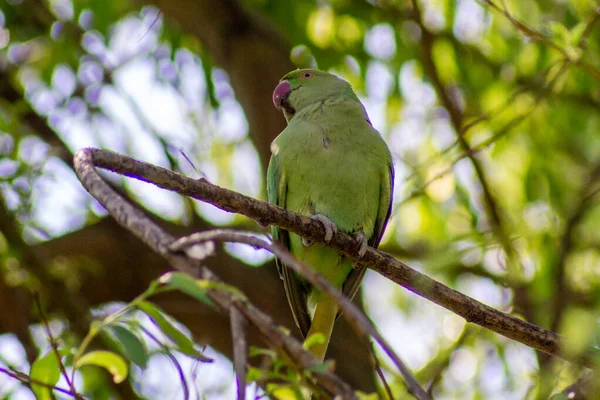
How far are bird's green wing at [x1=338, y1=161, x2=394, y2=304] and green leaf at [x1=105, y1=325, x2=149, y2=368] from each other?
2214mm

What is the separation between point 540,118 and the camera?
5117 millimetres

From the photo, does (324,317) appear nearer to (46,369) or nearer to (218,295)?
(46,369)

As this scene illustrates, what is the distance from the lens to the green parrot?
3559 mm

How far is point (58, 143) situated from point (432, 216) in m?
2.43

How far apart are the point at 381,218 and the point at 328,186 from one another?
457 mm

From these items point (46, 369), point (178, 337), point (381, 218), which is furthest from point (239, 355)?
point (381, 218)

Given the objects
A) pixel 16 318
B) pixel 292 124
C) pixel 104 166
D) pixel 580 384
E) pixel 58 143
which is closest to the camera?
pixel 104 166

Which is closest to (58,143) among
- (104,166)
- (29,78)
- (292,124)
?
(29,78)

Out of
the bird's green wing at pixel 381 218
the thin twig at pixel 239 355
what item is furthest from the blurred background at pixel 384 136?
the thin twig at pixel 239 355

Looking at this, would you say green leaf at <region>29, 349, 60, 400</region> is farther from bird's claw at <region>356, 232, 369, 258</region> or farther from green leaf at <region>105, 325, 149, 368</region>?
bird's claw at <region>356, 232, 369, 258</region>

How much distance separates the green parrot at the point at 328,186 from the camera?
140 inches

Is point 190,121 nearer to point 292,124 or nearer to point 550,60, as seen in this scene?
point 292,124

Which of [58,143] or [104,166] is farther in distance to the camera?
[58,143]

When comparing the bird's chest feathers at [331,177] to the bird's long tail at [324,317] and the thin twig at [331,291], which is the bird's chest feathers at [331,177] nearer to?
the bird's long tail at [324,317]
